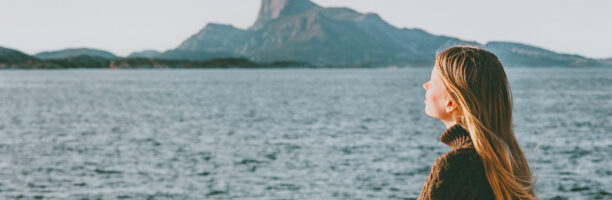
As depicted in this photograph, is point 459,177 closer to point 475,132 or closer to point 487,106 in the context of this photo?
point 475,132

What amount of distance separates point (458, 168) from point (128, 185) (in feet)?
85.9

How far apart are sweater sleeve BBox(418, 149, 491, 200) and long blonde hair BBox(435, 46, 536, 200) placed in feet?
0.19

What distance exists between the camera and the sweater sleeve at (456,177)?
2.36m

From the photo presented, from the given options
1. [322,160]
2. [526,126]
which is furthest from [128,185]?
[526,126]

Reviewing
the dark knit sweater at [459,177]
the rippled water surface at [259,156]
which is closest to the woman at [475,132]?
the dark knit sweater at [459,177]

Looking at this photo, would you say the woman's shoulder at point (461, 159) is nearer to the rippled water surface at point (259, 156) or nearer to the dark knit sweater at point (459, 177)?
the dark knit sweater at point (459, 177)

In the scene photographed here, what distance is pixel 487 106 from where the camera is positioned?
2508 mm

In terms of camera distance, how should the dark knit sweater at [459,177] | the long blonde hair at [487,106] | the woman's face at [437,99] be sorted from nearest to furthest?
the dark knit sweater at [459,177] < the long blonde hair at [487,106] < the woman's face at [437,99]

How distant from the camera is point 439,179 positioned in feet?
7.76

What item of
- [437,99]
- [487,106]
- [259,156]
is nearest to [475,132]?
[487,106]

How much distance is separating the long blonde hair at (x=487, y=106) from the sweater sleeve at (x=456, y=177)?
0.06 meters

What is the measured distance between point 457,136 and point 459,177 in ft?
0.87

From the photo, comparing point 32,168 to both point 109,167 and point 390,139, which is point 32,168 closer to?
point 109,167

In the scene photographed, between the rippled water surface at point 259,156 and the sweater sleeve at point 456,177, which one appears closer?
the sweater sleeve at point 456,177
